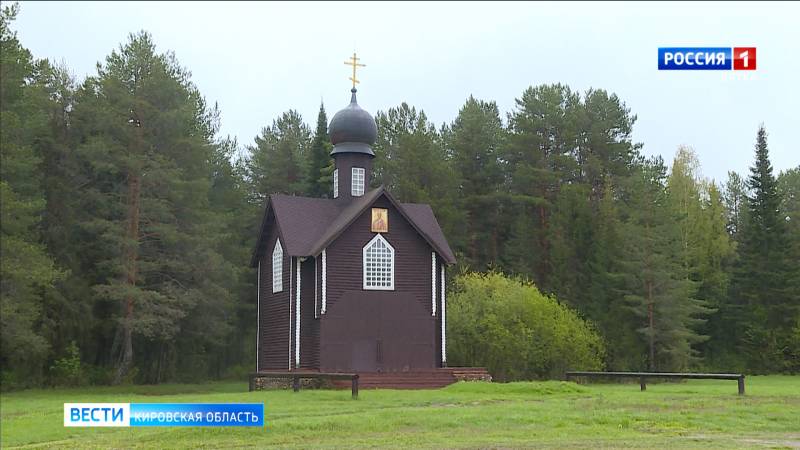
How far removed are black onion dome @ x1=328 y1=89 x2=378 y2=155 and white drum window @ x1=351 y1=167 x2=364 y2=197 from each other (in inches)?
34.5

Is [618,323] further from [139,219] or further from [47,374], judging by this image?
[47,374]

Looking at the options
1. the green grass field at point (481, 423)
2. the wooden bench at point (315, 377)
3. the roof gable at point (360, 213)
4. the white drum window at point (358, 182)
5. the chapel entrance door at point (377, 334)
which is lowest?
the green grass field at point (481, 423)

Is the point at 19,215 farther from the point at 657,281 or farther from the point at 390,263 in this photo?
the point at 657,281

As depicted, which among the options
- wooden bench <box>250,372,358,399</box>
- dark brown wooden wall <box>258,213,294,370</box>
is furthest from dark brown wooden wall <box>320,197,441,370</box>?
wooden bench <box>250,372,358,399</box>

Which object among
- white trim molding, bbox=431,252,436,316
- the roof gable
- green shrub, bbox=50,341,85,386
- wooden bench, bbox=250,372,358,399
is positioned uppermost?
the roof gable

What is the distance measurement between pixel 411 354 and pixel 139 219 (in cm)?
1606

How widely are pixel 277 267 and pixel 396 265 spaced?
5473 millimetres

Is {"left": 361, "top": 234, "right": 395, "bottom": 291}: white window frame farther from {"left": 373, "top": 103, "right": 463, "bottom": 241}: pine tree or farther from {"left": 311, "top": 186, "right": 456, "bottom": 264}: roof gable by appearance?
{"left": 373, "top": 103, "right": 463, "bottom": 241}: pine tree

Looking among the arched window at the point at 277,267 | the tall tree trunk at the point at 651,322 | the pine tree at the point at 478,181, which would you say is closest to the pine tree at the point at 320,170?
the pine tree at the point at 478,181

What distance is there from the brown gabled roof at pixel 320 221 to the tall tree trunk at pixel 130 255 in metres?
6.27

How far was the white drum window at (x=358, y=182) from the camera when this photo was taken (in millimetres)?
41844

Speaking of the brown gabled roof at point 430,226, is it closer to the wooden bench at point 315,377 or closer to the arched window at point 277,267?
the arched window at point 277,267

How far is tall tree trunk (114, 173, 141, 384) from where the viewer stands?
4425 cm

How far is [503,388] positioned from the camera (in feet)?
98.4
